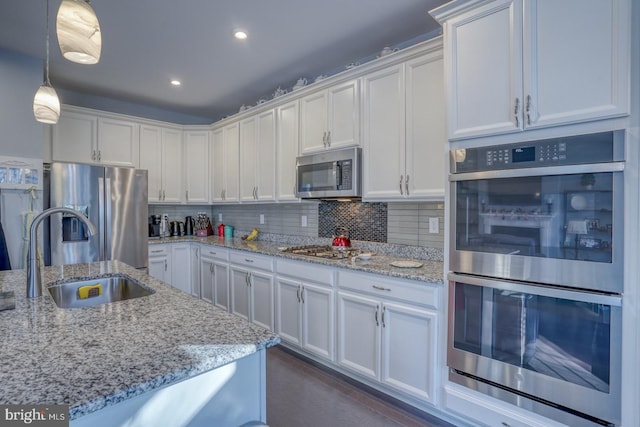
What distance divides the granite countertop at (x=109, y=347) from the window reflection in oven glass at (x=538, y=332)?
1224 mm

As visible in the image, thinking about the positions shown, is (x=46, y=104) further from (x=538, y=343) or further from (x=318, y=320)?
(x=538, y=343)

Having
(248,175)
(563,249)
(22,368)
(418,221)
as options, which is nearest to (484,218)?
(563,249)

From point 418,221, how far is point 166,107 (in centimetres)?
378

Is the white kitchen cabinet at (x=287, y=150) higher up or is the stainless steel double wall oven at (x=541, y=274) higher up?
the white kitchen cabinet at (x=287, y=150)

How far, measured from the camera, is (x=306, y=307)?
2.67 m

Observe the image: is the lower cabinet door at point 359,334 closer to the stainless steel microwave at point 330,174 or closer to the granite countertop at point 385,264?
the granite countertop at point 385,264

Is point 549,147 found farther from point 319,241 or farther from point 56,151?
point 56,151

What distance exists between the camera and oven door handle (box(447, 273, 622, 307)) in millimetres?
1363

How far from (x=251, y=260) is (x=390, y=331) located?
5.36 ft

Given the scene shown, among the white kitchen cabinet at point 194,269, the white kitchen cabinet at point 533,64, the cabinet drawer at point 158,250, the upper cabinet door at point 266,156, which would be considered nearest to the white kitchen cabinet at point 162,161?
the cabinet drawer at point 158,250

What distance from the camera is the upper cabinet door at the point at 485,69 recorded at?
5.24 feet

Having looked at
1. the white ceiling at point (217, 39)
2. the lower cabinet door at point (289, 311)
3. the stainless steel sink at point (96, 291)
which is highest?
the white ceiling at point (217, 39)

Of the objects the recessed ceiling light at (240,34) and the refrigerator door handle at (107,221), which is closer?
the recessed ceiling light at (240,34)

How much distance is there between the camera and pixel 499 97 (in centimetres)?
166
